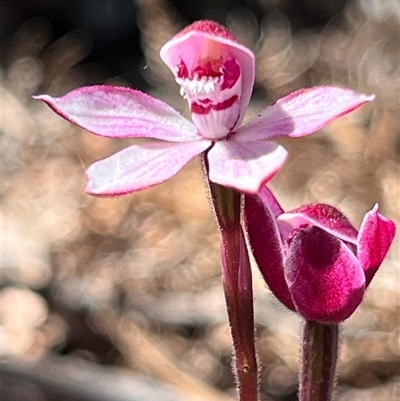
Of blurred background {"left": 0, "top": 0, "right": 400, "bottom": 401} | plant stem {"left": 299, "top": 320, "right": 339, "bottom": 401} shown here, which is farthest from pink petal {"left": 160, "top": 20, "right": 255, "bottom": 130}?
blurred background {"left": 0, "top": 0, "right": 400, "bottom": 401}

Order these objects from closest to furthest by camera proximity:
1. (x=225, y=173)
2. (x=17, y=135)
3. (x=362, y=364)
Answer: (x=225, y=173) → (x=362, y=364) → (x=17, y=135)

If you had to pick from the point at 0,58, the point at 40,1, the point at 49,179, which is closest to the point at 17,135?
the point at 49,179

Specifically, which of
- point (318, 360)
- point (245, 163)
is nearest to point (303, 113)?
point (245, 163)

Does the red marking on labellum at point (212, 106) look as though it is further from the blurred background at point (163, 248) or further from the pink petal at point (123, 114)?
the blurred background at point (163, 248)

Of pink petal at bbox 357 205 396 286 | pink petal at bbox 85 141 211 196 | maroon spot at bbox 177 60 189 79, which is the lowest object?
pink petal at bbox 357 205 396 286

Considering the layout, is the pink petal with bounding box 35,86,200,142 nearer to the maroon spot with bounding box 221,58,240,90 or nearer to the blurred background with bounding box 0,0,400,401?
the maroon spot with bounding box 221,58,240,90

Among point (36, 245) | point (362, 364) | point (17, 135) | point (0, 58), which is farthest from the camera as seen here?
point (0, 58)

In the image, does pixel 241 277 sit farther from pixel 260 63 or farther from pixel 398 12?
pixel 260 63
